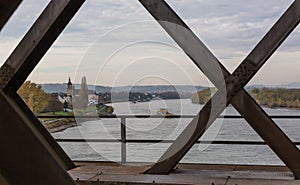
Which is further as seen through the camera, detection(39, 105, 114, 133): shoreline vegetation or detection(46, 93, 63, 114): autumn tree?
detection(46, 93, 63, 114): autumn tree

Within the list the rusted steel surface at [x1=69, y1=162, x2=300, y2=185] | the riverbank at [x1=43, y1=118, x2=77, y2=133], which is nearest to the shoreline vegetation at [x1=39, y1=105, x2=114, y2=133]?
the riverbank at [x1=43, y1=118, x2=77, y2=133]

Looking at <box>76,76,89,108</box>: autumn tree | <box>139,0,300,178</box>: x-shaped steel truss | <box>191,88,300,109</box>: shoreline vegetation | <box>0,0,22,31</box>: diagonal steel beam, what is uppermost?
<box>191,88,300,109</box>: shoreline vegetation

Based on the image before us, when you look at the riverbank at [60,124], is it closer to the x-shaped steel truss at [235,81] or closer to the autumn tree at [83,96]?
the autumn tree at [83,96]

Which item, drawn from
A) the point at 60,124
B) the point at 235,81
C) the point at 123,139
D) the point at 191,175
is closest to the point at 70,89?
the point at 60,124

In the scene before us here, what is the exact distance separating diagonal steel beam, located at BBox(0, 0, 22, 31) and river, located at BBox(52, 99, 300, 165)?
458 cm

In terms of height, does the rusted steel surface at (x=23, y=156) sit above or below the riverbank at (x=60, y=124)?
below

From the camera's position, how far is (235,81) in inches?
164

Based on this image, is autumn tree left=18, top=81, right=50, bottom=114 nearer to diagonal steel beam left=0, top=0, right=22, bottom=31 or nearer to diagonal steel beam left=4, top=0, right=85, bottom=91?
diagonal steel beam left=4, top=0, right=85, bottom=91

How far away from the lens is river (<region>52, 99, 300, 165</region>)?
5508 mm

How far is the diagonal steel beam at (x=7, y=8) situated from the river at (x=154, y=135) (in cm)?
458

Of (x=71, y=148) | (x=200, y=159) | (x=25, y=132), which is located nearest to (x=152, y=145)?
(x=200, y=159)

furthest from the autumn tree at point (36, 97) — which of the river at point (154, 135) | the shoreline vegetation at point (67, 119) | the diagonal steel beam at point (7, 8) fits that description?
the diagonal steel beam at point (7, 8)

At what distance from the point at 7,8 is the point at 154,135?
5.10 m

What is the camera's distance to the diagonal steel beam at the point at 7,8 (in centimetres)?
71
